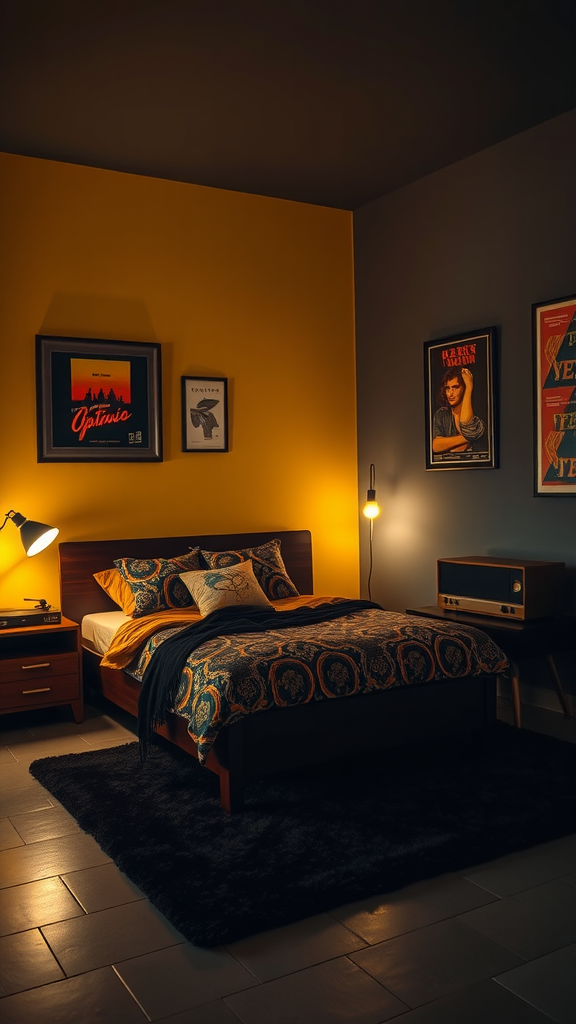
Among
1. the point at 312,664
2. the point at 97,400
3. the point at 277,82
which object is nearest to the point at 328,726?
the point at 312,664

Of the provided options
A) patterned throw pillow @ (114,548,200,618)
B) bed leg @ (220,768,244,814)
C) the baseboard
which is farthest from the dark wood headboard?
bed leg @ (220,768,244,814)

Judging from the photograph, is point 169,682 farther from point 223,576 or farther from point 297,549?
point 297,549

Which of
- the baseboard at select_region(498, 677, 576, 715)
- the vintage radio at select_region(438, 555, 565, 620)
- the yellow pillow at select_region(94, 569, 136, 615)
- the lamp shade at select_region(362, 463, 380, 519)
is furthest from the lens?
the lamp shade at select_region(362, 463, 380, 519)

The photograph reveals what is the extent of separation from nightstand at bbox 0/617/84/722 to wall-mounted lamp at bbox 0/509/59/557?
1.42ft

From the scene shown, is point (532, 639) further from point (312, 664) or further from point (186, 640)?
point (186, 640)

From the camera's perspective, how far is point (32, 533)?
465 centimetres

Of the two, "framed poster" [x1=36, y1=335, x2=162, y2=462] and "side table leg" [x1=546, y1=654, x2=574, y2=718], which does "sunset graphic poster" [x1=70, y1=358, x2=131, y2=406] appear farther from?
"side table leg" [x1=546, y1=654, x2=574, y2=718]

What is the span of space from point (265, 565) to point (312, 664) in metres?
1.86

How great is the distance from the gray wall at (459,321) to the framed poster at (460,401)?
70 mm

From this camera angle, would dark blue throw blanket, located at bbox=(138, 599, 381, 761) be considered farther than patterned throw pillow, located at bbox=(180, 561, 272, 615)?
No

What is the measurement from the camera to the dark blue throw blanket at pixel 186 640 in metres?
3.65

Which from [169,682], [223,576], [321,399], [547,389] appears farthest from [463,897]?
[321,399]

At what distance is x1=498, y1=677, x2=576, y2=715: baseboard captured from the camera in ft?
14.9

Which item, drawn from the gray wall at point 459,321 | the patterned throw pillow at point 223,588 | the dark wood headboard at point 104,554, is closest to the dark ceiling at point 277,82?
the gray wall at point 459,321
